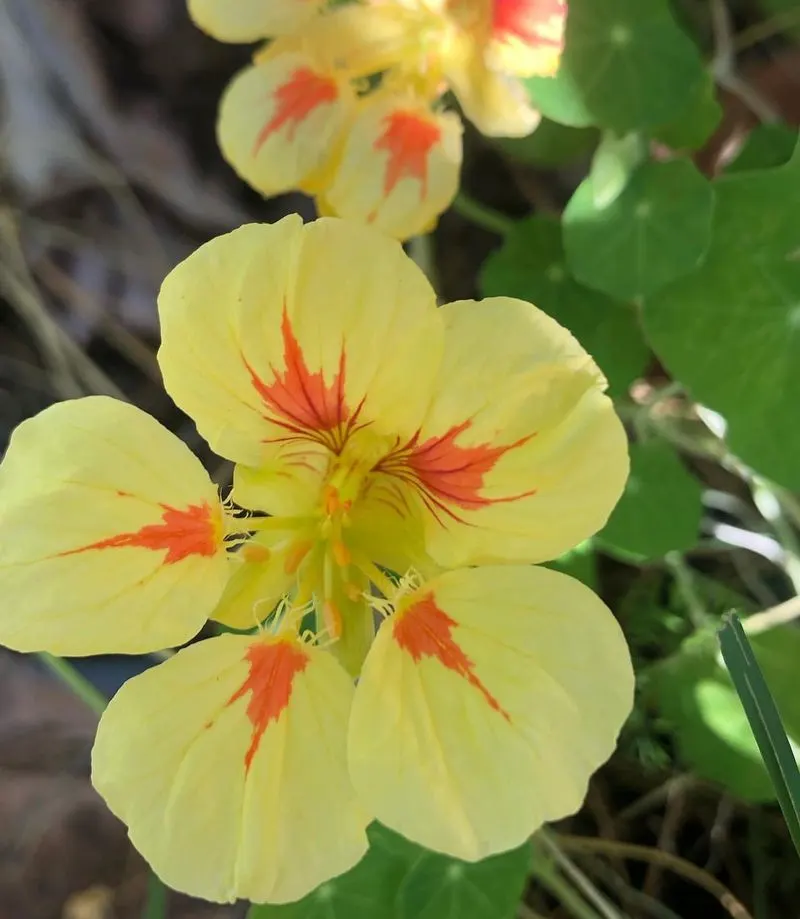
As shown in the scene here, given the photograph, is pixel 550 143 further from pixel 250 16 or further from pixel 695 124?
pixel 250 16

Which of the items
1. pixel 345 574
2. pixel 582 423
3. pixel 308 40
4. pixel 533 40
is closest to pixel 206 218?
pixel 308 40

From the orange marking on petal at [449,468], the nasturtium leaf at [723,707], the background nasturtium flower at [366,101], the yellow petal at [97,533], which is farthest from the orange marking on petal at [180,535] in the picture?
the nasturtium leaf at [723,707]

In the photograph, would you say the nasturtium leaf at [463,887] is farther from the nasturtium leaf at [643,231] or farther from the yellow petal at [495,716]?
the nasturtium leaf at [643,231]

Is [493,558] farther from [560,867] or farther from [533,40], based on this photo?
[560,867]

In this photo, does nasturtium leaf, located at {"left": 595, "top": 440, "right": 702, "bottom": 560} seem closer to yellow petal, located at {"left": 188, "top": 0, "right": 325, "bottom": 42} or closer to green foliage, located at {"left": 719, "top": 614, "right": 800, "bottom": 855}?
green foliage, located at {"left": 719, "top": 614, "right": 800, "bottom": 855}

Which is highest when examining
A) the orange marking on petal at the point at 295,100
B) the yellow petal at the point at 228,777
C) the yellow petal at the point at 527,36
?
the yellow petal at the point at 527,36

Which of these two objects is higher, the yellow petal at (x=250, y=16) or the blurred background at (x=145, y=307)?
the yellow petal at (x=250, y=16)

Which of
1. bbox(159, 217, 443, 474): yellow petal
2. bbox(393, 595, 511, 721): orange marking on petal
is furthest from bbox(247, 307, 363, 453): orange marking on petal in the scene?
bbox(393, 595, 511, 721): orange marking on petal
